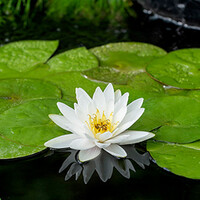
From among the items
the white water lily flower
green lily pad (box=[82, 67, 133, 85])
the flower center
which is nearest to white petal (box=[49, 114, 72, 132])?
the white water lily flower

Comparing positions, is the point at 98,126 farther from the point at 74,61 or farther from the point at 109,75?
the point at 74,61

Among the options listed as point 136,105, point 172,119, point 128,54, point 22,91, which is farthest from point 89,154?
point 128,54

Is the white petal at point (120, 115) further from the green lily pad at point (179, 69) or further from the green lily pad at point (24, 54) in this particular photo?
the green lily pad at point (24, 54)

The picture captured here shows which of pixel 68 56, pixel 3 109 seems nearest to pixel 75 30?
pixel 68 56

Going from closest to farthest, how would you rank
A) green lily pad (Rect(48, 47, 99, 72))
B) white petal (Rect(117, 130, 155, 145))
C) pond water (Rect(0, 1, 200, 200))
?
pond water (Rect(0, 1, 200, 200)), white petal (Rect(117, 130, 155, 145)), green lily pad (Rect(48, 47, 99, 72))

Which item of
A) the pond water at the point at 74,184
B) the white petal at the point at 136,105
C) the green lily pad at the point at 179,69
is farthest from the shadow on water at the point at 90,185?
the green lily pad at the point at 179,69

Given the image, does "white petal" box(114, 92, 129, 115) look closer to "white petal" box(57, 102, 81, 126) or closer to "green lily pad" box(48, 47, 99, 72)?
"white petal" box(57, 102, 81, 126)
